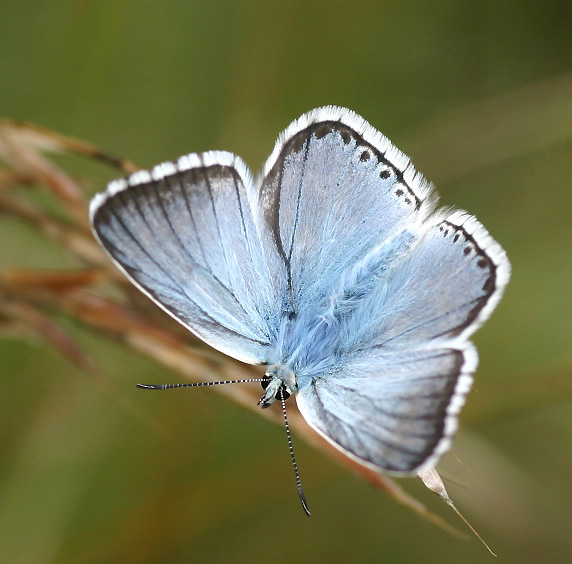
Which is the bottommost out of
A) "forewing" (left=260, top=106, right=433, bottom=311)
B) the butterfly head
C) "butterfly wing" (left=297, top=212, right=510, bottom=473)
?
the butterfly head

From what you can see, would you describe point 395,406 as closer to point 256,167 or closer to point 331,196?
point 331,196

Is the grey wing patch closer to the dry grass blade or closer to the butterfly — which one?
the butterfly

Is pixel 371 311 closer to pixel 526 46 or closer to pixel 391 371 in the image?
pixel 391 371

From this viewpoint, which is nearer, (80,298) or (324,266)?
(80,298)

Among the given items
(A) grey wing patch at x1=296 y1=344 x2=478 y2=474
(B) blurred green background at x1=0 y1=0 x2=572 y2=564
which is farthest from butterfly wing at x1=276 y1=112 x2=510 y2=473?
(B) blurred green background at x1=0 y1=0 x2=572 y2=564

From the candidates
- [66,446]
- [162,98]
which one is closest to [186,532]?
[66,446]

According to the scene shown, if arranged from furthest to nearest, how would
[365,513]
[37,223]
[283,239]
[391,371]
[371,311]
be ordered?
1. [365,513]
2. [283,239]
3. [371,311]
4. [37,223]
5. [391,371]

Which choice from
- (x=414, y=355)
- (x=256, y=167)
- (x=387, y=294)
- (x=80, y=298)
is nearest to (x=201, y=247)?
(x=80, y=298)
